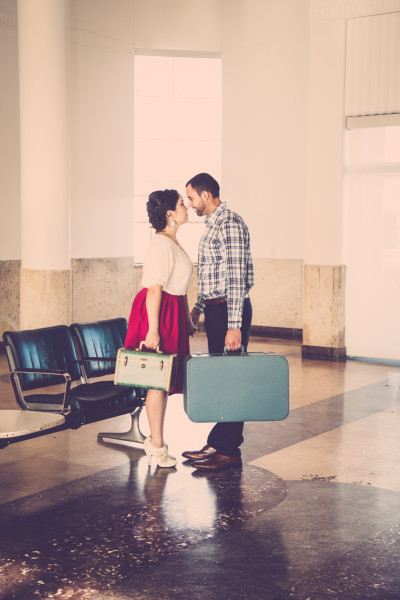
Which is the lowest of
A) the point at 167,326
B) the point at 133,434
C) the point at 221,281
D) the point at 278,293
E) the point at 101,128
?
the point at 133,434

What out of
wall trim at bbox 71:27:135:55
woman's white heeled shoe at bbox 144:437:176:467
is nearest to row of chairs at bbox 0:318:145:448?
woman's white heeled shoe at bbox 144:437:176:467

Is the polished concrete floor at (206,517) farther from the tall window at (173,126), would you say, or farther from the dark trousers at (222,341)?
the tall window at (173,126)

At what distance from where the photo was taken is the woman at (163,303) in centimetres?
505

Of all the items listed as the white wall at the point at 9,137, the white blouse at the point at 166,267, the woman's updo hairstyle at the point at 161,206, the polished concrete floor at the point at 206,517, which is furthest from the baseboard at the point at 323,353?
the woman's updo hairstyle at the point at 161,206

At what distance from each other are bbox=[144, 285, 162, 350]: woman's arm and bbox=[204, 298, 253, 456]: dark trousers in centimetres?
38

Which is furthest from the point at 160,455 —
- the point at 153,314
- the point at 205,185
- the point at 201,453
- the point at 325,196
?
the point at 325,196

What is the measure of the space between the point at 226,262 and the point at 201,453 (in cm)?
127

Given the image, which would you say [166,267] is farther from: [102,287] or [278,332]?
[278,332]

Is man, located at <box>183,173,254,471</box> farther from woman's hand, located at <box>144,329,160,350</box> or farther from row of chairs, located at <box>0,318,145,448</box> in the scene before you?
row of chairs, located at <box>0,318,145,448</box>

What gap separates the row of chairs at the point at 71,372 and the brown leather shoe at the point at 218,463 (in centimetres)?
62

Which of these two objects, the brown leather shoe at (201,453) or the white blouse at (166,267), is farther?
the brown leather shoe at (201,453)

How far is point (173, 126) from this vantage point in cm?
1276

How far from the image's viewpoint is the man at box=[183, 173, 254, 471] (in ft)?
16.8

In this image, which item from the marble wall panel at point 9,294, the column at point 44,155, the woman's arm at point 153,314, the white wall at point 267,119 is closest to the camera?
the woman's arm at point 153,314
